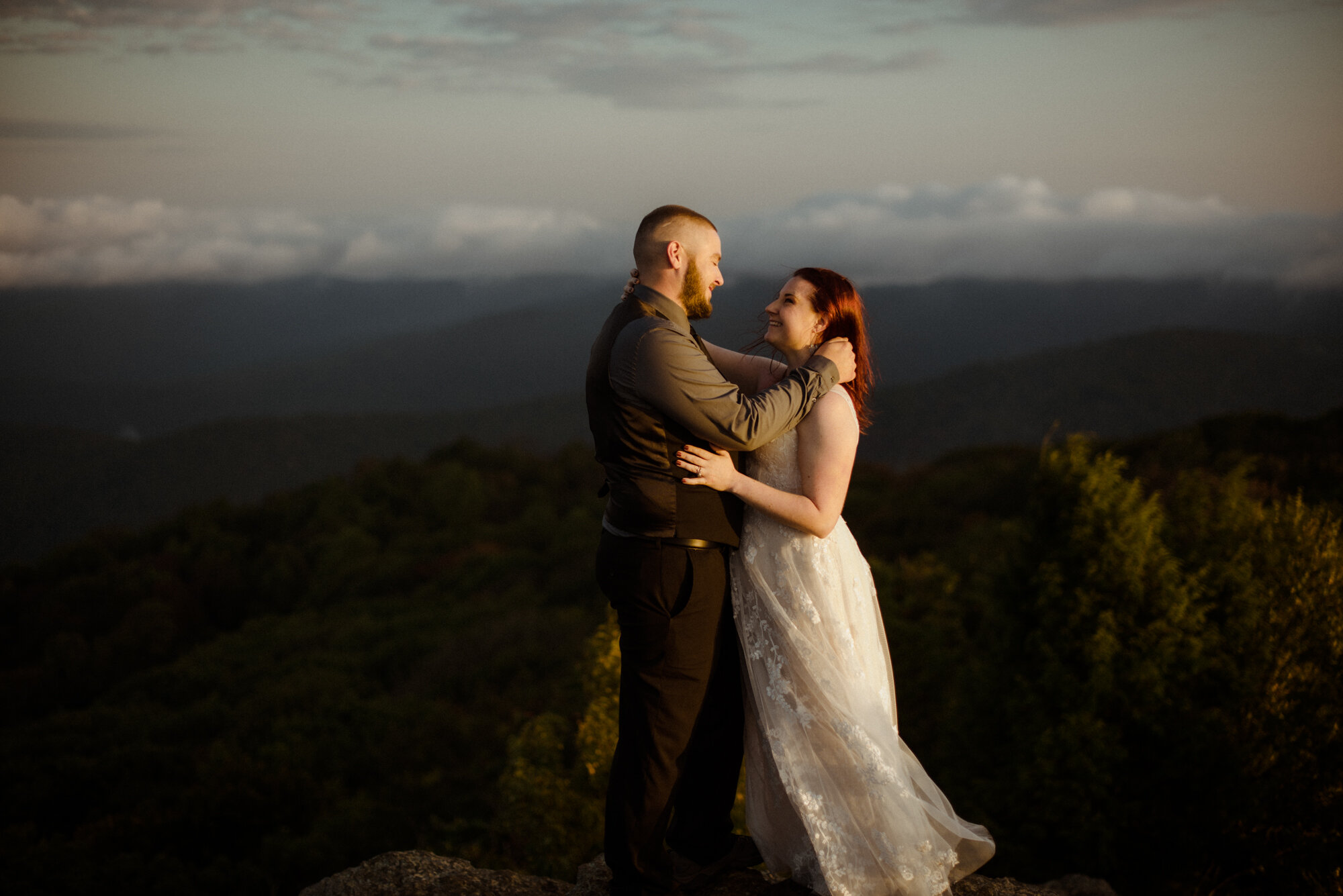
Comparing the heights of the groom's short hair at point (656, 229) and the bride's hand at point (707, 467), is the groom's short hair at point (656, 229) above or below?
above

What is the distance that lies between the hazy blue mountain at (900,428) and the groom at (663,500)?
104 meters

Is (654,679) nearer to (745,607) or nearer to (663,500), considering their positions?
(745,607)

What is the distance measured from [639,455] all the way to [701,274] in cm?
84

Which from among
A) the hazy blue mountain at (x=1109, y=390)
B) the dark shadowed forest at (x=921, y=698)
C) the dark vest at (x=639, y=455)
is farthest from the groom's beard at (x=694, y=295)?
the hazy blue mountain at (x=1109, y=390)

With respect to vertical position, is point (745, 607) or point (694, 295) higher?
point (694, 295)

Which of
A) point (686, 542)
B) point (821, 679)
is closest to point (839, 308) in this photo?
point (686, 542)

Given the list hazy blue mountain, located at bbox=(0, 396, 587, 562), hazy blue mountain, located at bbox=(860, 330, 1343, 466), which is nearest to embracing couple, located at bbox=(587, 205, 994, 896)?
hazy blue mountain, located at bbox=(860, 330, 1343, 466)

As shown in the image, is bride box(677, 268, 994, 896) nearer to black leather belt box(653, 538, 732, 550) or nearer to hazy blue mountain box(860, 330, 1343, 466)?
black leather belt box(653, 538, 732, 550)

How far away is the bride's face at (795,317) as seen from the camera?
4184mm

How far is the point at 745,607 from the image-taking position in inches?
168

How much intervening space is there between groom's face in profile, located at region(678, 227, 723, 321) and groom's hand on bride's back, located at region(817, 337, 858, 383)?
0.58 metres

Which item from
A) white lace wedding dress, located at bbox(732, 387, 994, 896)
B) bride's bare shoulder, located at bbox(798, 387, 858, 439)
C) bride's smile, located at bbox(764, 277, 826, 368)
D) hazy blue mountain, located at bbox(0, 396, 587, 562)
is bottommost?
hazy blue mountain, located at bbox(0, 396, 587, 562)

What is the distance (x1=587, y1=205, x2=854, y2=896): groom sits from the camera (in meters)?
3.68

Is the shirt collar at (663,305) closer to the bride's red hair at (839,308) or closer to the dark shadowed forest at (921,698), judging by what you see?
the bride's red hair at (839,308)
